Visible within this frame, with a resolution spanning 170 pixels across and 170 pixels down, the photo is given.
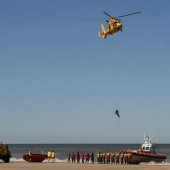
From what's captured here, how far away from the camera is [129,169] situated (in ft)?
111

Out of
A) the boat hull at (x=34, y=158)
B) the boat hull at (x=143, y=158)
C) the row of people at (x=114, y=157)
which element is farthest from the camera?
the boat hull at (x=143, y=158)

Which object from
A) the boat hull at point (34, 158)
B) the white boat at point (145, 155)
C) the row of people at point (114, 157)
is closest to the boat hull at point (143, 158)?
the white boat at point (145, 155)

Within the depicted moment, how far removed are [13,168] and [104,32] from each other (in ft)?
52.7

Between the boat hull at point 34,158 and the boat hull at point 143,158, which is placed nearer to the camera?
the boat hull at point 34,158

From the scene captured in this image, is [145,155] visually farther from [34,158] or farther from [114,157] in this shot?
[34,158]

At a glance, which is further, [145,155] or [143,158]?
[145,155]

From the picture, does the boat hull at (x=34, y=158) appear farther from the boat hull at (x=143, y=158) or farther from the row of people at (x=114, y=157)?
the boat hull at (x=143, y=158)

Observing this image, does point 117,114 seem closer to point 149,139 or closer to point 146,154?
point 146,154

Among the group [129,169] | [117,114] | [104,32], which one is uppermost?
[104,32]

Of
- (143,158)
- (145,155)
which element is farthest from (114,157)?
(145,155)

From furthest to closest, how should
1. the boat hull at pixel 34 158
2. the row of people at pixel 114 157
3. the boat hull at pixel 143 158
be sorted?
the boat hull at pixel 143 158
the boat hull at pixel 34 158
the row of people at pixel 114 157

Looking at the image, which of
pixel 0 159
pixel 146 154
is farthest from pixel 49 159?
pixel 146 154

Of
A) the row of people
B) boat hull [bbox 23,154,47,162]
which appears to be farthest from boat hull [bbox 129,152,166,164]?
boat hull [bbox 23,154,47,162]

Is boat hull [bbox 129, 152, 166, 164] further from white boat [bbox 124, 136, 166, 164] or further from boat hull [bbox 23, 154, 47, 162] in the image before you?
boat hull [bbox 23, 154, 47, 162]
